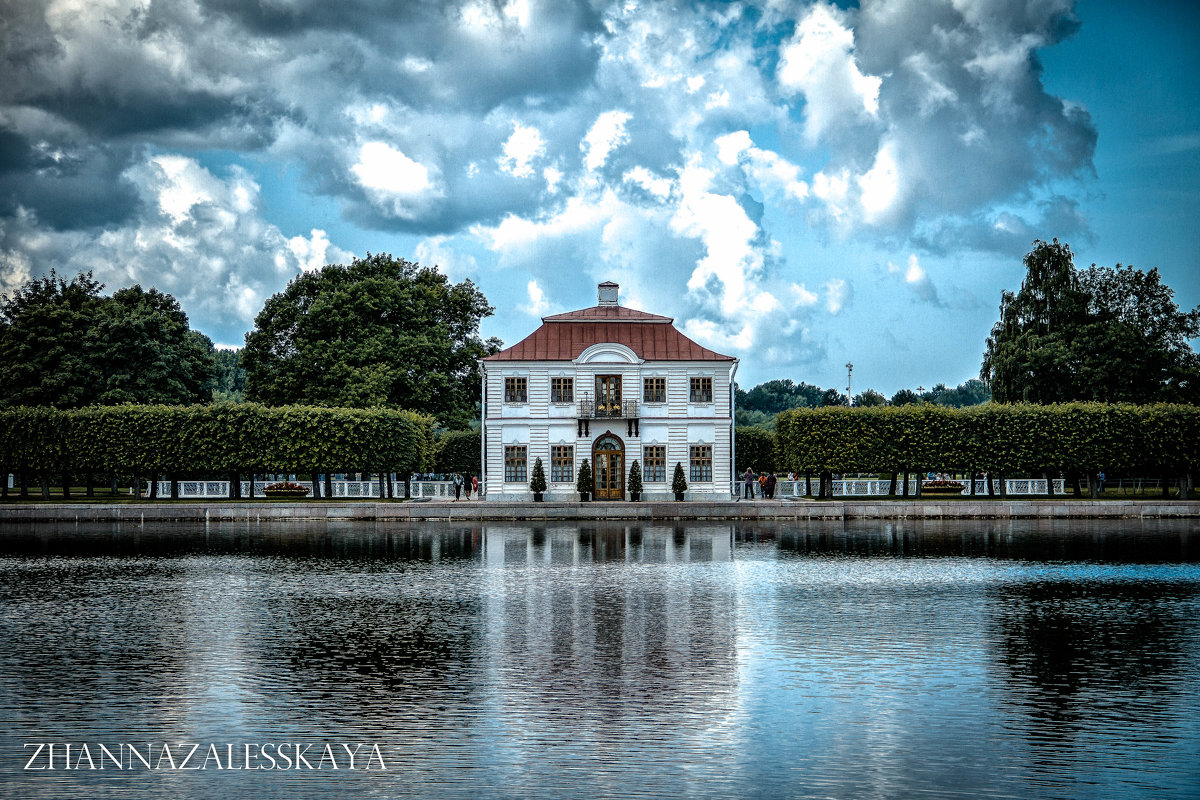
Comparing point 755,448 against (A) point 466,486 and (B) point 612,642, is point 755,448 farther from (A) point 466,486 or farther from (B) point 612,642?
(B) point 612,642

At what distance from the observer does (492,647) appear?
49.4 feet

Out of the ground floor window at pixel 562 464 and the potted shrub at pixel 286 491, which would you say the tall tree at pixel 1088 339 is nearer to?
the ground floor window at pixel 562 464

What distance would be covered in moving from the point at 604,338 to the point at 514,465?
7480mm

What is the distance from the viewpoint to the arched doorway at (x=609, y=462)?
169 ft

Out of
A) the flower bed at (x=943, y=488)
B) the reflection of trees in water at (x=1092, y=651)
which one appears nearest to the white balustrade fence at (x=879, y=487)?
the flower bed at (x=943, y=488)

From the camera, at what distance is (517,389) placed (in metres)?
51.9

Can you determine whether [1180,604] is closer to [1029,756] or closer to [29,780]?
[1029,756]

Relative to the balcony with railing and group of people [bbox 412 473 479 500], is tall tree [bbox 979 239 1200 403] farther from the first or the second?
group of people [bbox 412 473 479 500]

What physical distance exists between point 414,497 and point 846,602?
43879 millimetres

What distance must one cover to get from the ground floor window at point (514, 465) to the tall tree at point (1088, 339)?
31871 mm

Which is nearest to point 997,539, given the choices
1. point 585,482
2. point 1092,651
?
point 1092,651

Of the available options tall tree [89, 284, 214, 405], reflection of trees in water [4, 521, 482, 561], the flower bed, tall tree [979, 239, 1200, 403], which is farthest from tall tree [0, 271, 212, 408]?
tall tree [979, 239, 1200, 403]

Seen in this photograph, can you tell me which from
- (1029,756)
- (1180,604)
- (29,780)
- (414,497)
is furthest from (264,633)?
(414,497)

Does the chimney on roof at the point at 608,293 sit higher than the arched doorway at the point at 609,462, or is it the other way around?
the chimney on roof at the point at 608,293
